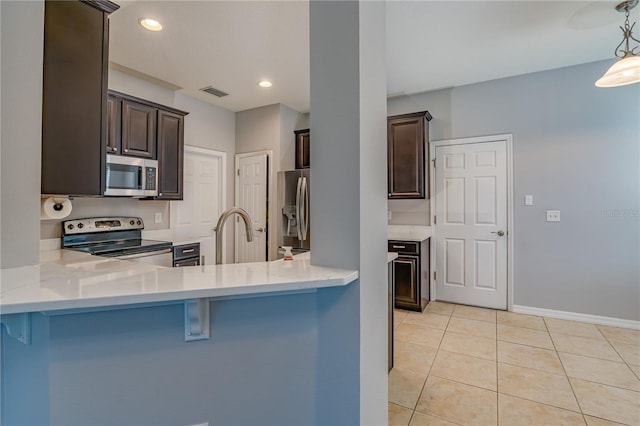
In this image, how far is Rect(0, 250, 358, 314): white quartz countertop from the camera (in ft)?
2.75

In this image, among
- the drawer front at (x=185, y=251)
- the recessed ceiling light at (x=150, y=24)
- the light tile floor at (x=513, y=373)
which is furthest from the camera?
the drawer front at (x=185, y=251)

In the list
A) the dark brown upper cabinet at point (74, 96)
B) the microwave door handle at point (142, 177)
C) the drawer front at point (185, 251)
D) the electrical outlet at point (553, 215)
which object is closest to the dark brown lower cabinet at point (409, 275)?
the electrical outlet at point (553, 215)

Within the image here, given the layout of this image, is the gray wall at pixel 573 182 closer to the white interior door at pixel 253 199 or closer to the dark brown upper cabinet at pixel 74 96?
the white interior door at pixel 253 199

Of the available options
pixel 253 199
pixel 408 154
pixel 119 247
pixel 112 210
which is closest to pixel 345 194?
pixel 119 247

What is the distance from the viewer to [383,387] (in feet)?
4.56

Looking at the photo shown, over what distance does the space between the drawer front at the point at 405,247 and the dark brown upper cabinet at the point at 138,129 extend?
291 cm

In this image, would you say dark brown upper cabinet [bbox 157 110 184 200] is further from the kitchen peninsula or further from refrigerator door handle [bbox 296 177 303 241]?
the kitchen peninsula

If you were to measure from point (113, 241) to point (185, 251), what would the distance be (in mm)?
695

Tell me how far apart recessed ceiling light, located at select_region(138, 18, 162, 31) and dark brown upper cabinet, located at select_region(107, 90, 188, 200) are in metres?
0.81

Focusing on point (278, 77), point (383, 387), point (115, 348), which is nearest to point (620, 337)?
point (383, 387)

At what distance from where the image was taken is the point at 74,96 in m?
1.61

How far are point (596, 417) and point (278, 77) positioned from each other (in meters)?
3.91

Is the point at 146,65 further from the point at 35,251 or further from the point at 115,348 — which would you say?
the point at 115,348

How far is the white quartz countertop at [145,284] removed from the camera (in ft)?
2.75
